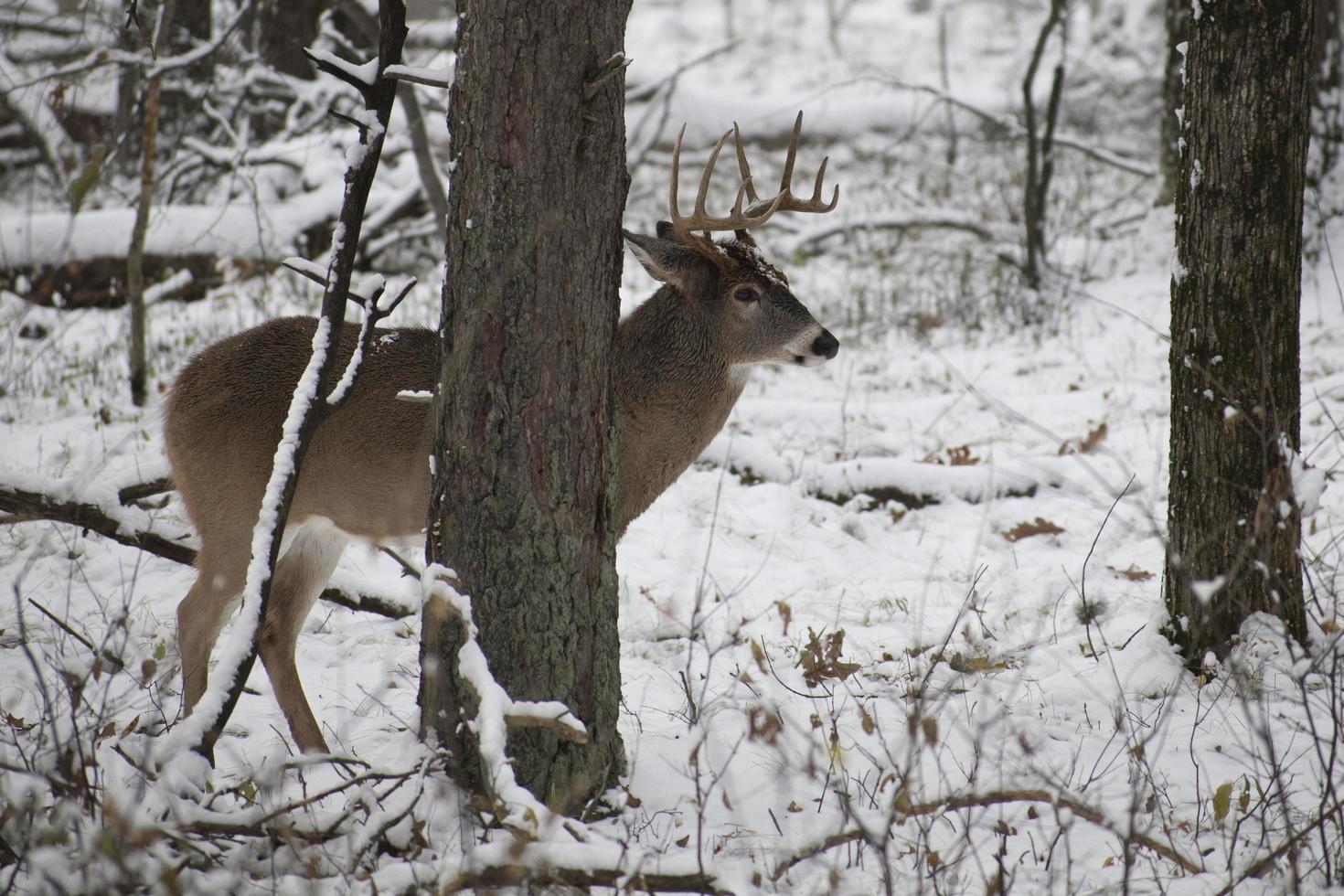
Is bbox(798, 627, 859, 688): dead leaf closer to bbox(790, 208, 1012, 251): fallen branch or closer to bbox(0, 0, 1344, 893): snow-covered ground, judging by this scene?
bbox(0, 0, 1344, 893): snow-covered ground

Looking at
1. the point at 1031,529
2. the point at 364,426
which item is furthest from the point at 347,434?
the point at 1031,529

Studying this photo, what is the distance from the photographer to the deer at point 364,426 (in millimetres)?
3795

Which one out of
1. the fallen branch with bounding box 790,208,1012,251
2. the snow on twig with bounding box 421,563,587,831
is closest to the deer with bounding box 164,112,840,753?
the snow on twig with bounding box 421,563,587,831

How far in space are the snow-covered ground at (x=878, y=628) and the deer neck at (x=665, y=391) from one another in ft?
1.69

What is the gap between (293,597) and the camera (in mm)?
4188

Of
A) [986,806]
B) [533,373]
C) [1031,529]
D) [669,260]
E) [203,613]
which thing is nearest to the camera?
[986,806]

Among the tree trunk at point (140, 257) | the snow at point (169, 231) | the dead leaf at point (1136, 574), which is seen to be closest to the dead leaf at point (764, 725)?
the dead leaf at point (1136, 574)

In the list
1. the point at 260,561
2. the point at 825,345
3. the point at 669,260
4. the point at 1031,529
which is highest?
the point at 669,260

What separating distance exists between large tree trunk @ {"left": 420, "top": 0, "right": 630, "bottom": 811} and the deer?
566 millimetres

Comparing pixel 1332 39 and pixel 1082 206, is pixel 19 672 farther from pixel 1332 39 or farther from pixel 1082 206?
pixel 1082 206

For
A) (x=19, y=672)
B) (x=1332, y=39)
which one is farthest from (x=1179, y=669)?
(x=1332, y=39)

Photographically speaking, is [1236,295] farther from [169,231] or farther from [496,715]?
[169,231]

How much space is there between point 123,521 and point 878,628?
9.75 ft

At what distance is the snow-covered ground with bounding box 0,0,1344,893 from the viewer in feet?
9.48
